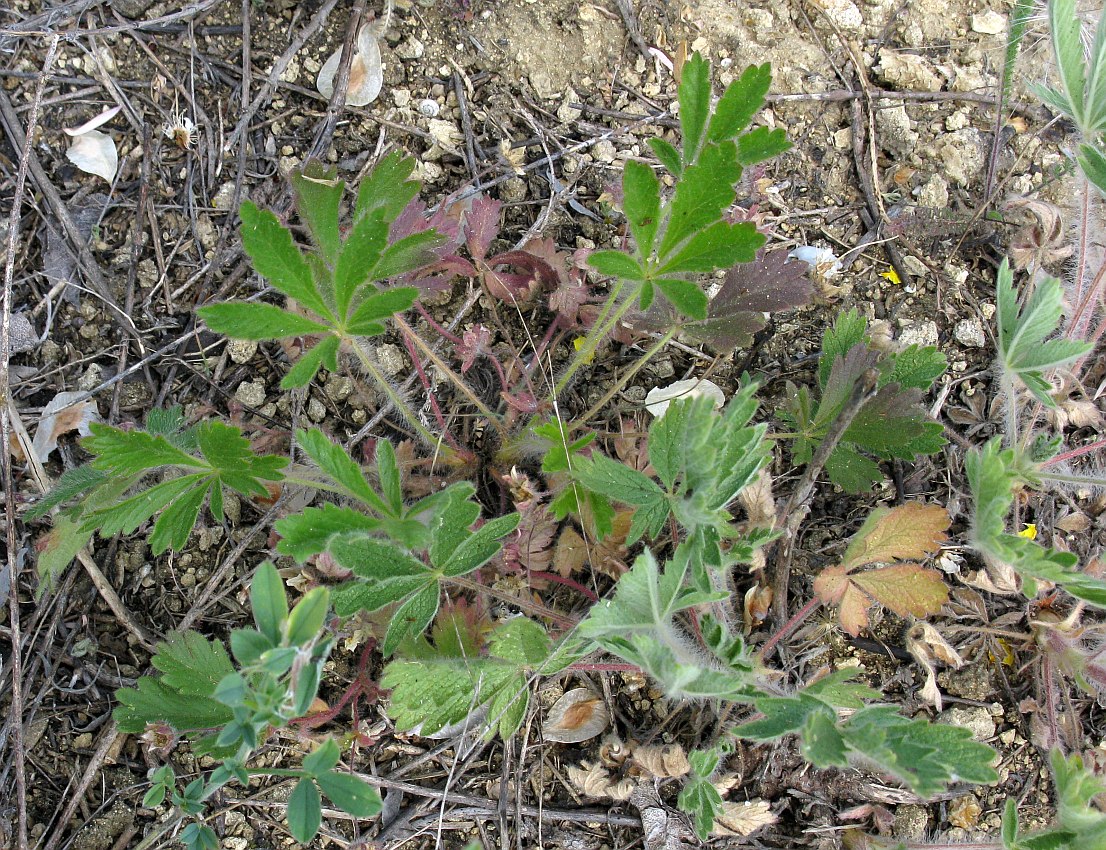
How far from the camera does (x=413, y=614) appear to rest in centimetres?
175

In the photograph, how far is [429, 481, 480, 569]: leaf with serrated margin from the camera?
1691 mm

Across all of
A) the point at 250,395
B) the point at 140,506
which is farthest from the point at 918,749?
the point at 250,395

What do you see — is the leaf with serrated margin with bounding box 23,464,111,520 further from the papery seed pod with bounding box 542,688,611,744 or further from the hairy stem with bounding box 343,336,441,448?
the papery seed pod with bounding box 542,688,611,744

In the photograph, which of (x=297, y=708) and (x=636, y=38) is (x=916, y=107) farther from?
(x=297, y=708)

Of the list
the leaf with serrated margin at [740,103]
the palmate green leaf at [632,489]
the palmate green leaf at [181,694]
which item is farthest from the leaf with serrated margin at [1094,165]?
the palmate green leaf at [181,694]

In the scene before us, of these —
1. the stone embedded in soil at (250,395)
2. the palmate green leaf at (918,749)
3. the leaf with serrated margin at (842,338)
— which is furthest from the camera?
the stone embedded in soil at (250,395)

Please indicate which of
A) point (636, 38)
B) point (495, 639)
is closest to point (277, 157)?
point (636, 38)

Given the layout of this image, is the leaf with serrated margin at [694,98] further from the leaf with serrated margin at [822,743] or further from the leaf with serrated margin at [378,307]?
the leaf with serrated margin at [822,743]

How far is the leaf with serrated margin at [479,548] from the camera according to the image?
173 centimetres

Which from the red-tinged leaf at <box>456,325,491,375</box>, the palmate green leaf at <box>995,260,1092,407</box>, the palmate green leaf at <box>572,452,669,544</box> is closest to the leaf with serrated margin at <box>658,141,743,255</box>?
the palmate green leaf at <box>572,452,669,544</box>

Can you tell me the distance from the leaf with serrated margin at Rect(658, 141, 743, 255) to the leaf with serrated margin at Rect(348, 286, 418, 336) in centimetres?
56

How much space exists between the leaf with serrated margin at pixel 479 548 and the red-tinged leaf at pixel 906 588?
859 mm

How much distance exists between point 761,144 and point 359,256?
878mm

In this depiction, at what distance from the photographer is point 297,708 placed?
4.28ft
